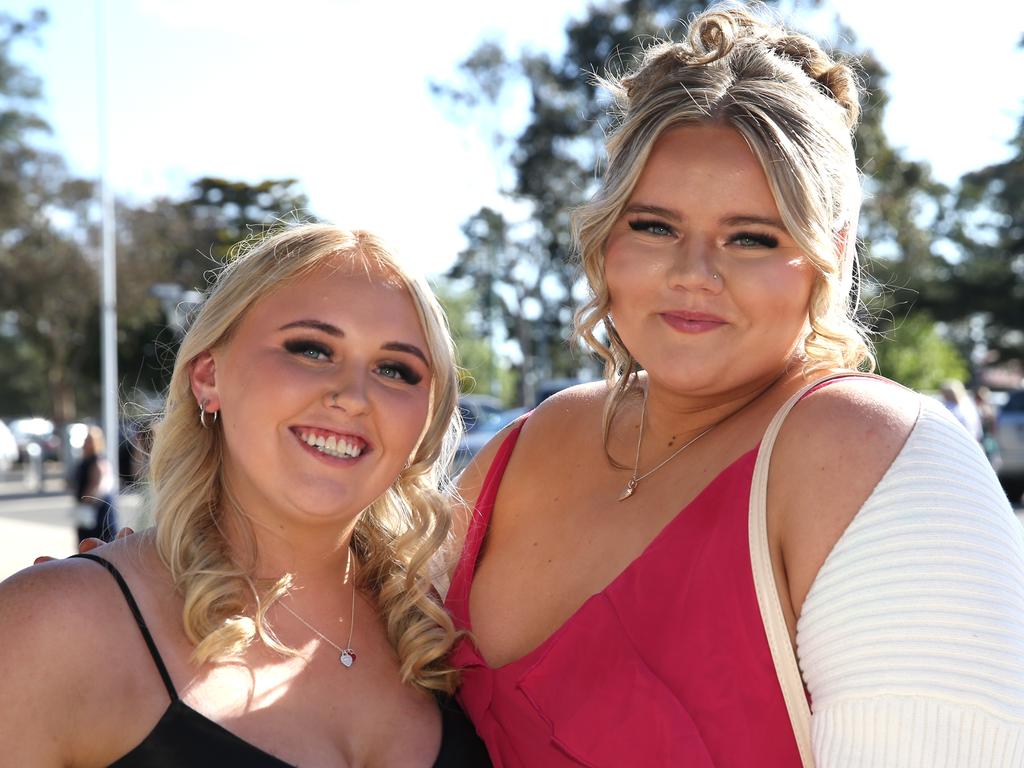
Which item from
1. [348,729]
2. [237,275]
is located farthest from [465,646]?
[237,275]

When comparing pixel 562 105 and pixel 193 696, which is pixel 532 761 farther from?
pixel 562 105

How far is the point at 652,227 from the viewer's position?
2.31 metres

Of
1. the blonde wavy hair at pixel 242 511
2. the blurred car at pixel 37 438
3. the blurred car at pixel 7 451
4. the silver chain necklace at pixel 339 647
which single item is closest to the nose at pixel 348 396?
the blonde wavy hair at pixel 242 511

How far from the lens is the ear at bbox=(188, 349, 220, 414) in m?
2.47

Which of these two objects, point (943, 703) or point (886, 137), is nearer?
point (943, 703)

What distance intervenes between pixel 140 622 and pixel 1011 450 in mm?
17213

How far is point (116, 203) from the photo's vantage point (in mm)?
36375

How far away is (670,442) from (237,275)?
105cm

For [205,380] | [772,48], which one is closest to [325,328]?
[205,380]

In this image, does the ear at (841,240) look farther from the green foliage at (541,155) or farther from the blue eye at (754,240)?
the green foliage at (541,155)

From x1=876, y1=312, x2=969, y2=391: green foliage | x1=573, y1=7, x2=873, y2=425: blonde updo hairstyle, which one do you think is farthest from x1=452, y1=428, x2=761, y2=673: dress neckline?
x1=876, y1=312, x2=969, y2=391: green foliage

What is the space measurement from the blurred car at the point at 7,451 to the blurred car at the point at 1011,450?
2862 cm

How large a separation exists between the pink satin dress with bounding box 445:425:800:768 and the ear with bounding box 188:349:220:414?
2.85 feet

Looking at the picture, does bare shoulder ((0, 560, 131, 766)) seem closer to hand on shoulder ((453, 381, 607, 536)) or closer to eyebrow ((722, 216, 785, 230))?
hand on shoulder ((453, 381, 607, 536))
